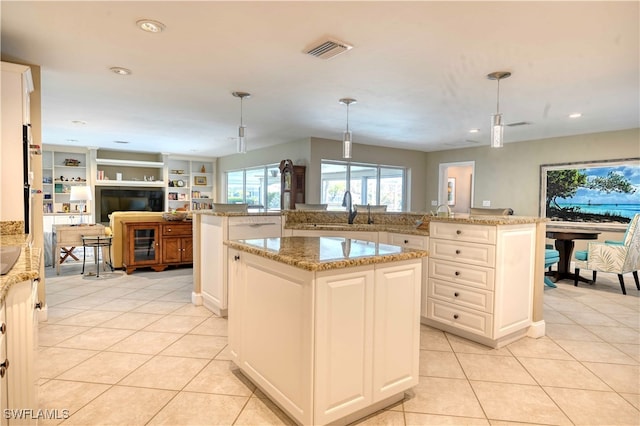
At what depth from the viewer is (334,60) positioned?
2.96 meters

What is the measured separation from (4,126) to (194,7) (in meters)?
1.75

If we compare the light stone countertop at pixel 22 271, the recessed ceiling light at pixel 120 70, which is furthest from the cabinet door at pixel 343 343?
the recessed ceiling light at pixel 120 70

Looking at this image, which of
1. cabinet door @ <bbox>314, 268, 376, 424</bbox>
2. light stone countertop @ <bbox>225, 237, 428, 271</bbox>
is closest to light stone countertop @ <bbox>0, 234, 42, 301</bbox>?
light stone countertop @ <bbox>225, 237, 428, 271</bbox>

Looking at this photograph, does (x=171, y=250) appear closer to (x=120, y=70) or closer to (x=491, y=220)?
(x=120, y=70)

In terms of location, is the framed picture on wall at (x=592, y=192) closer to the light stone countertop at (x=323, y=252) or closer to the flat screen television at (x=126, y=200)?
the light stone countertop at (x=323, y=252)

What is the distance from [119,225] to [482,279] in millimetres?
5013

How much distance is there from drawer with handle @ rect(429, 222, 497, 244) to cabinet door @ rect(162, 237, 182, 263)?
4.06 meters

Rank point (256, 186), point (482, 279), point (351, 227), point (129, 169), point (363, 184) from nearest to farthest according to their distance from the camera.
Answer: point (482, 279)
point (351, 227)
point (363, 184)
point (256, 186)
point (129, 169)

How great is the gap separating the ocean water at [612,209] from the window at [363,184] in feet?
11.3

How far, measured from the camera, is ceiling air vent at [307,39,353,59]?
2.61m

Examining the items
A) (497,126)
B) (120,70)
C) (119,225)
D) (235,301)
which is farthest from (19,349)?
(119,225)

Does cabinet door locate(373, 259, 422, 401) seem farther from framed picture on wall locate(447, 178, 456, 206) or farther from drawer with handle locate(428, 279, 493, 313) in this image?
framed picture on wall locate(447, 178, 456, 206)

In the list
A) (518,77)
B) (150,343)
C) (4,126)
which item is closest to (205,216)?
(150,343)

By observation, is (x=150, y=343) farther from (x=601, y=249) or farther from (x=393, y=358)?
(x=601, y=249)
